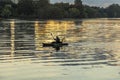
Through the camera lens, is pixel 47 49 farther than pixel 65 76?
Yes

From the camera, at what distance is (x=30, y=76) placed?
25.5 m

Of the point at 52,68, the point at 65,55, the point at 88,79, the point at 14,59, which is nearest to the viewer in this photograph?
the point at 88,79

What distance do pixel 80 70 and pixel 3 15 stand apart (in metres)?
165

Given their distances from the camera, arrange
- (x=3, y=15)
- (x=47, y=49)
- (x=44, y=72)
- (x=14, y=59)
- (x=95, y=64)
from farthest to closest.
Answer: (x=3, y=15)
(x=47, y=49)
(x=14, y=59)
(x=95, y=64)
(x=44, y=72)

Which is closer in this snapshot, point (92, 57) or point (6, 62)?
point (6, 62)

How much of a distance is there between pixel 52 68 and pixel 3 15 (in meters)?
163

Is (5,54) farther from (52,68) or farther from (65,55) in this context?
(52,68)

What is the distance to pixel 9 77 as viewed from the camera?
82.9 ft

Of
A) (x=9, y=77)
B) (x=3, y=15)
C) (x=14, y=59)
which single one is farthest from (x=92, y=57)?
(x=3, y=15)

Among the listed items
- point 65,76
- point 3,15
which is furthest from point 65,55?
point 3,15

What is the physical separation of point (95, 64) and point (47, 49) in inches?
474

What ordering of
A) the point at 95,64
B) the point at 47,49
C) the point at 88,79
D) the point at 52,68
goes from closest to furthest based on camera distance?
1. the point at 88,79
2. the point at 52,68
3. the point at 95,64
4. the point at 47,49

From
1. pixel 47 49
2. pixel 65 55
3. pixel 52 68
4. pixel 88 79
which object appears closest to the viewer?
pixel 88 79

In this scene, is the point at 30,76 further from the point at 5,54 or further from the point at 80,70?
the point at 5,54
